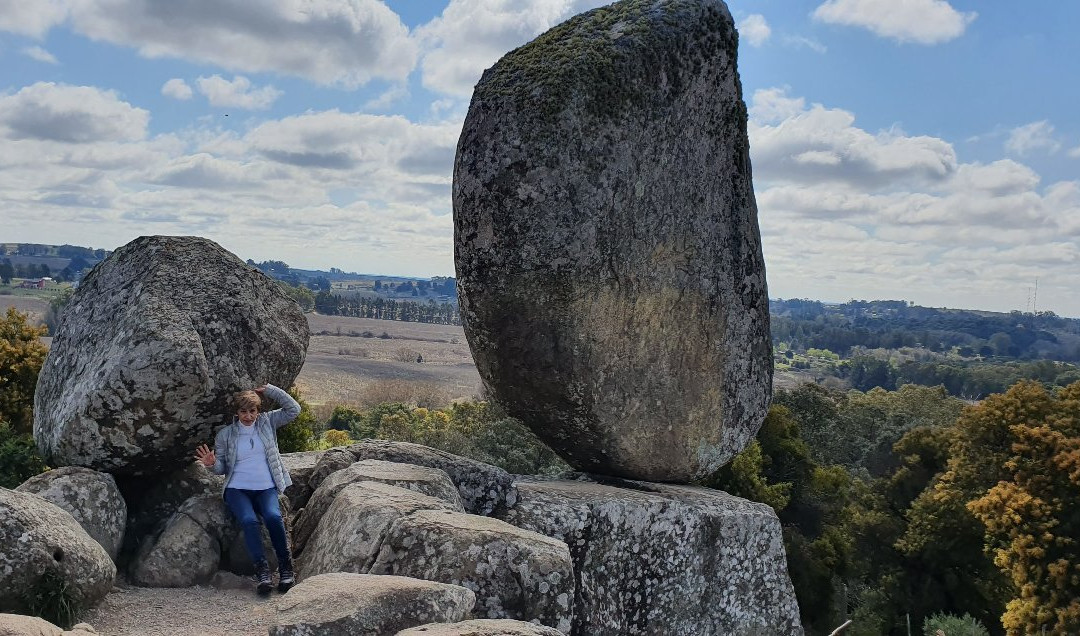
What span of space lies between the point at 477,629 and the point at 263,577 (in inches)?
153

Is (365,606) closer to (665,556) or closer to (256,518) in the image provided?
(256,518)

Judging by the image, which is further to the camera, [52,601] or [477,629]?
[52,601]

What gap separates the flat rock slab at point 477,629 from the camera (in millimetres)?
5141

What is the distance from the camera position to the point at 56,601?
707 cm

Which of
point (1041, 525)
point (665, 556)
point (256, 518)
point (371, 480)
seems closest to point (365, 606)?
point (371, 480)

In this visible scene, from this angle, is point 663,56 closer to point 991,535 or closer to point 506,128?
point 506,128

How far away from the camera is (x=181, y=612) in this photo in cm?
775

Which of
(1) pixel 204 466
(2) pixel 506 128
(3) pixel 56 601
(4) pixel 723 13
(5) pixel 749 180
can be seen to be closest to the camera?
(3) pixel 56 601

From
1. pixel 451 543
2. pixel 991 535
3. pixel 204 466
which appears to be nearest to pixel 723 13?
pixel 451 543

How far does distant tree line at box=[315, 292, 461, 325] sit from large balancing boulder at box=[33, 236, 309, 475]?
503 ft

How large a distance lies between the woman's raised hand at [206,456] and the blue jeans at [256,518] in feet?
1.36

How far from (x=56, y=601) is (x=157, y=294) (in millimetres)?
3462

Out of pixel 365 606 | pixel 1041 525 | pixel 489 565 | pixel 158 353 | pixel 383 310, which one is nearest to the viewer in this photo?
pixel 365 606

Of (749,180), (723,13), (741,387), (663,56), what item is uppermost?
(723,13)
